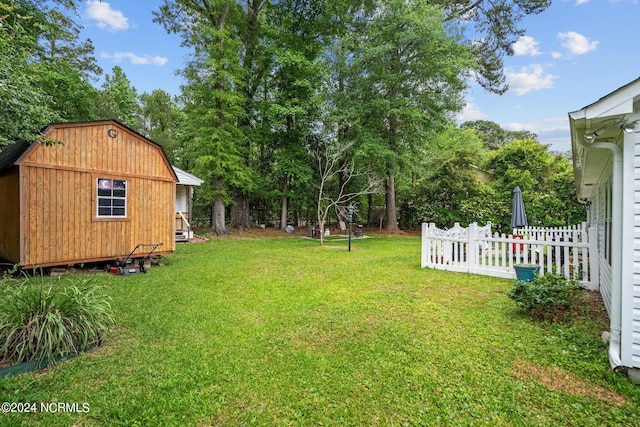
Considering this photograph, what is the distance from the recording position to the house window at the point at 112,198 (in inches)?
292

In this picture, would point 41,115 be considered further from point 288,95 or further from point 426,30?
point 426,30

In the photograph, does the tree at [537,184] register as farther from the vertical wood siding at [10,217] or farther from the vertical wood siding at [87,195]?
the vertical wood siding at [10,217]

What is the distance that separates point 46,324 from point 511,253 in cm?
773

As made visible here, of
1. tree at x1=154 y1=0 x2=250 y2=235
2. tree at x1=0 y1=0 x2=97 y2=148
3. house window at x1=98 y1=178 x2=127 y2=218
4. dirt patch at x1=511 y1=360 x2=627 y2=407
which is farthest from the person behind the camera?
tree at x1=154 y1=0 x2=250 y2=235

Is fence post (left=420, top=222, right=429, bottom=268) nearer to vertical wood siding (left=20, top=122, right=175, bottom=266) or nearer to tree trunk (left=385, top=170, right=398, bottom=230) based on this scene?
vertical wood siding (left=20, top=122, right=175, bottom=266)

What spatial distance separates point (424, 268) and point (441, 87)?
12297 millimetres

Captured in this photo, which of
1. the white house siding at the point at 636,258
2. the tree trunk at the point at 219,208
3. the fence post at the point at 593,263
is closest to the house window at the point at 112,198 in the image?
the tree trunk at the point at 219,208

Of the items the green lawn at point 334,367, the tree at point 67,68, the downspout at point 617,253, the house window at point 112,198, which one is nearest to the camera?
the green lawn at point 334,367

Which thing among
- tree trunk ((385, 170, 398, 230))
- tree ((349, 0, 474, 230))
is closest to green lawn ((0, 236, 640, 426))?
tree ((349, 0, 474, 230))

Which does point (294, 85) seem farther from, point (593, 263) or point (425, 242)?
point (593, 263)

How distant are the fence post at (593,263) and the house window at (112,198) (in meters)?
10.4

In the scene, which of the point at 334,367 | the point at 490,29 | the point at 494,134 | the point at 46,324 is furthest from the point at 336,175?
the point at 494,134

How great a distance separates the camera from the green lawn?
7.38ft

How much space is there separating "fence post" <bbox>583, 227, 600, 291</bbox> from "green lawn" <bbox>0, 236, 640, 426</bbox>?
1.81 metres
